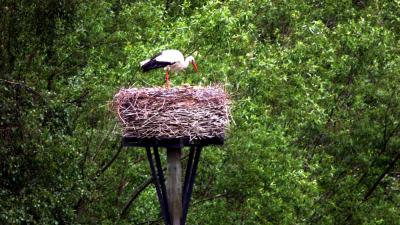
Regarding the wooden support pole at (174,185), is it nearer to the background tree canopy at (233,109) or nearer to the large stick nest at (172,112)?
the large stick nest at (172,112)

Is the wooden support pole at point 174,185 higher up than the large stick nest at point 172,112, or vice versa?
the large stick nest at point 172,112

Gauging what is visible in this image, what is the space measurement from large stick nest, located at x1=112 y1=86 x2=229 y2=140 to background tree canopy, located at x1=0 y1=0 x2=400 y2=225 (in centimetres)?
157

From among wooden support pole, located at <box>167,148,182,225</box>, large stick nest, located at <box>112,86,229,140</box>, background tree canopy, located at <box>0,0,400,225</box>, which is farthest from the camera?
background tree canopy, located at <box>0,0,400,225</box>

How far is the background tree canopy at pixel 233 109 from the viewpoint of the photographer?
33.3 ft

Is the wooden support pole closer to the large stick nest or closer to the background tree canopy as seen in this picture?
the large stick nest

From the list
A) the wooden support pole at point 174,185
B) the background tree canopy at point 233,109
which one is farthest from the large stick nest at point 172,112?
the background tree canopy at point 233,109

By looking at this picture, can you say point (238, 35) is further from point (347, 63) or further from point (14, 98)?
point (14, 98)

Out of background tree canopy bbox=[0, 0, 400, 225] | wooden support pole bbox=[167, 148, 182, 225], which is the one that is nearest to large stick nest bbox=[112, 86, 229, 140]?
wooden support pole bbox=[167, 148, 182, 225]

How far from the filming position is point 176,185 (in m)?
9.02

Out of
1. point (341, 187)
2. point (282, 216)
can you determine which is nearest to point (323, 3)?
point (341, 187)

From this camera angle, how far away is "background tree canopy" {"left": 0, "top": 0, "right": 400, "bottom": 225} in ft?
33.3

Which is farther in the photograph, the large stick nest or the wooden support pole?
the wooden support pole

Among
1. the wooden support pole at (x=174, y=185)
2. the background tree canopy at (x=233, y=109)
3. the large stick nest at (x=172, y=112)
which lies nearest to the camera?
the large stick nest at (x=172, y=112)

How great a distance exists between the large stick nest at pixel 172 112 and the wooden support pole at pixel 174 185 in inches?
22.5
